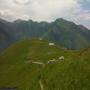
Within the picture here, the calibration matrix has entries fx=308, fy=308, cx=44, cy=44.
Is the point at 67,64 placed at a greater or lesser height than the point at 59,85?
greater

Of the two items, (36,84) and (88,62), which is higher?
(88,62)

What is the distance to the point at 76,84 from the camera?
6994 centimetres

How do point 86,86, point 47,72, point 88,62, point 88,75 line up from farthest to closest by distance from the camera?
point 47,72
point 88,62
point 88,75
point 86,86

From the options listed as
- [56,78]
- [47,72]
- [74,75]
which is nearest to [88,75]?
[74,75]

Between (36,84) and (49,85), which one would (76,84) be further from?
(36,84)

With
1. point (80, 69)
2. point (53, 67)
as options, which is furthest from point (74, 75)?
point (53, 67)

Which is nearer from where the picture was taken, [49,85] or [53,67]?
[49,85]

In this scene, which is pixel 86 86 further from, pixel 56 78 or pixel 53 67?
pixel 53 67

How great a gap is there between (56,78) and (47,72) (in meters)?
8.45

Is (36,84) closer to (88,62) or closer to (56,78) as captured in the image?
(56,78)

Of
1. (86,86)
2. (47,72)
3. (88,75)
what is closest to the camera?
(86,86)

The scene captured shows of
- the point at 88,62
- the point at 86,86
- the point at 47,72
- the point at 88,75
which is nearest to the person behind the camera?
the point at 86,86

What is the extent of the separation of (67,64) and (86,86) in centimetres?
1521

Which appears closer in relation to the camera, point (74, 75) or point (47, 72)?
point (74, 75)
